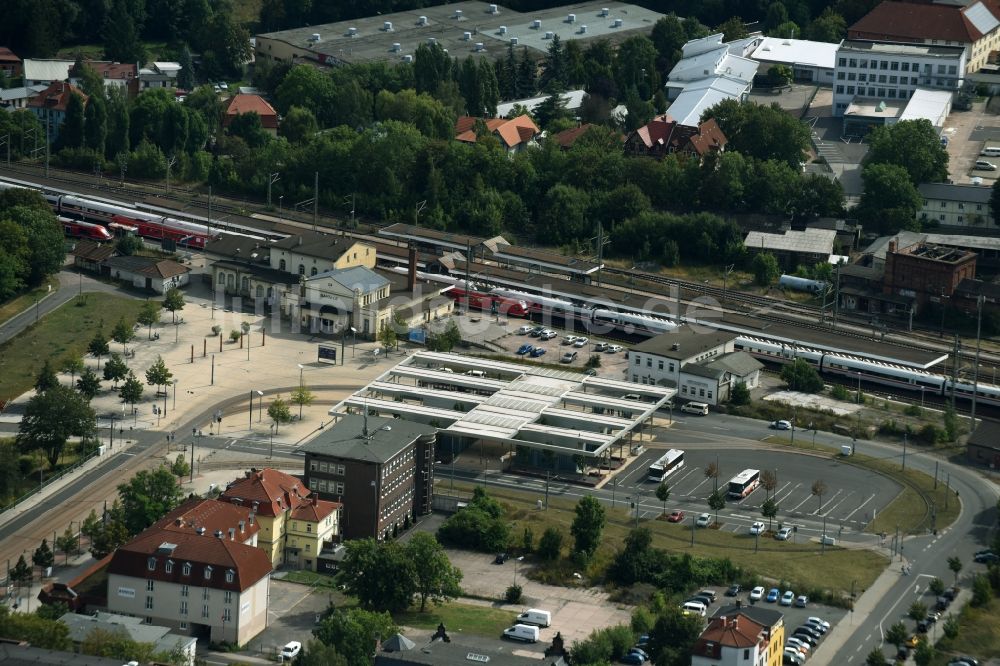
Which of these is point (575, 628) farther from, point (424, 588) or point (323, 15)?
point (323, 15)

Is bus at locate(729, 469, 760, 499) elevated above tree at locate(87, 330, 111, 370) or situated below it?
below

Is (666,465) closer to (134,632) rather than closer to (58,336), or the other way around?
(134,632)

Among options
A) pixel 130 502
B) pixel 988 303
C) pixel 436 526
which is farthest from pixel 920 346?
pixel 130 502

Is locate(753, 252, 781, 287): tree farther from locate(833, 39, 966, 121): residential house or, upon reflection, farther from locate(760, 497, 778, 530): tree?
locate(760, 497, 778, 530): tree

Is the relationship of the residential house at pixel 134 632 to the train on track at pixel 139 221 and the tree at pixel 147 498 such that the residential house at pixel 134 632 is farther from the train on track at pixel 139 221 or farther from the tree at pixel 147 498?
the train on track at pixel 139 221

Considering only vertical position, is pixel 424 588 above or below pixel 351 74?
below

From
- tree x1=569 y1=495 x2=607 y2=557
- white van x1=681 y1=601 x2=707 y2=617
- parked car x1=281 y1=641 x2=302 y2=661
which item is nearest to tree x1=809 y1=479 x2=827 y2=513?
tree x1=569 y1=495 x2=607 y2=557
